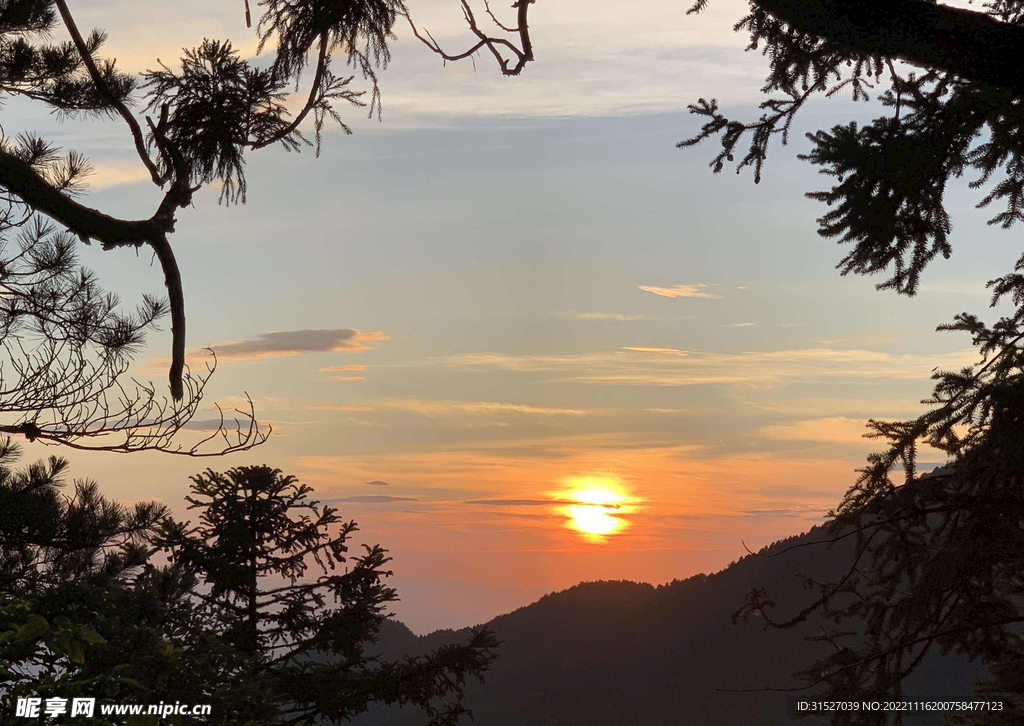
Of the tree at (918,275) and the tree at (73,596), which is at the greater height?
the tree at (918,275)

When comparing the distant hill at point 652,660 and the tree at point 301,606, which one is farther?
the distant hill at point 652,660

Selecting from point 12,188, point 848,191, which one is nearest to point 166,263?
point 12,188

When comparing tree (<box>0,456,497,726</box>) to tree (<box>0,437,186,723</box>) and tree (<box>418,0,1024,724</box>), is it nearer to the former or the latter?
tree (<box>0,437,186,723</box>)

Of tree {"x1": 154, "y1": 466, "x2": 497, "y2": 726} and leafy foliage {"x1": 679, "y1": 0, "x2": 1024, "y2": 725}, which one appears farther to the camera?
tree {"x1": 154, "y1": 466, "x2": 497, "y2": 726}

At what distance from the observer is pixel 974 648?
21.5 ft

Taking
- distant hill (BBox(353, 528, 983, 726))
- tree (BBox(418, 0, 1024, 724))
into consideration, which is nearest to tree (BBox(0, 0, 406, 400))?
tree (BBox(418, 0, 1024, 724))

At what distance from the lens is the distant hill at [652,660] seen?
198 feet

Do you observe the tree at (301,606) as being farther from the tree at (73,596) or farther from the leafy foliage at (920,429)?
the leafy foliage at (920,429)

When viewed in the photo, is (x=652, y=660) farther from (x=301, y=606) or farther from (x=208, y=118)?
(x=208, y=118)

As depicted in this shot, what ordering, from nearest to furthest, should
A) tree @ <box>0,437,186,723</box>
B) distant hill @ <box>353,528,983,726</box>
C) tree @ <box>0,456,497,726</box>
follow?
tree @ <box>0,437,186,723</box>, tree @ <box>0,456,497,726</box>, distant hill @ <box>353,528,983,726</box>

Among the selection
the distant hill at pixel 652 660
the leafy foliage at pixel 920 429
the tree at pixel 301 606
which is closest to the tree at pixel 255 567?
the tree at pixel 301 606

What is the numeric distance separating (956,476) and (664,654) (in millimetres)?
60768

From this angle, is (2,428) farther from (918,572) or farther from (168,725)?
(918,572)

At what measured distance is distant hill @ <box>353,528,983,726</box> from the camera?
198 feet
